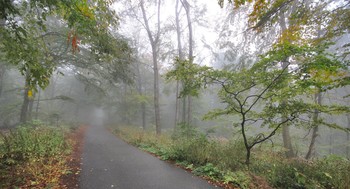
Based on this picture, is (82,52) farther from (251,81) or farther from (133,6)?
(251,81)

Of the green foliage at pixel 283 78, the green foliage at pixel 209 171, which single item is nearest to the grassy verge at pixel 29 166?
the green foliage at pixel 209 171

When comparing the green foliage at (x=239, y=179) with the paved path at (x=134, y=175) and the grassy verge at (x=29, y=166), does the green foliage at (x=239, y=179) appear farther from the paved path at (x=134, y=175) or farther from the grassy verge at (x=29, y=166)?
the grassy verge at (x=29, y=166)

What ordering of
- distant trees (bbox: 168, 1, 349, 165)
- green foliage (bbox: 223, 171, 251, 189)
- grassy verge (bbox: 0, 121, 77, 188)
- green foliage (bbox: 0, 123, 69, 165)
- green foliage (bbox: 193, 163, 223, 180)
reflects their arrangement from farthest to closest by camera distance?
1. green foliage (bbox: 193, 163, 223, 180)
2. green foliage (bbox: 0, 123, 69, 165)
3. green foliage (bbox: 223, 171, 251, 189)
4. distant trees (bbox: 168, 1, 349, 165)
5. grassy verge (bbox: 0, 121, 77, 188)

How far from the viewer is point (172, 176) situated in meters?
5.39

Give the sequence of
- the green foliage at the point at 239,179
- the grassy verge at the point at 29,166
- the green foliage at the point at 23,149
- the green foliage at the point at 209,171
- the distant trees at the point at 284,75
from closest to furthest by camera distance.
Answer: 1. the grassy verge at the point at 29,166
2. the distant trees at the point at 284,75
3. the green foliage at the point at 239,179
4. the green foliage at the point at 23,149
5. the green foliage at the point at 209,171

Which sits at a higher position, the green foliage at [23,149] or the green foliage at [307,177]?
the green foliage at [23,149]

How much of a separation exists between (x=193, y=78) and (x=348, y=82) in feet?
13.1

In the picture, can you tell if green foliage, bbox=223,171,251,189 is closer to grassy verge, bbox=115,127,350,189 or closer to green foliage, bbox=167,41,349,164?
grassy verge, bbox=115,127,350,189

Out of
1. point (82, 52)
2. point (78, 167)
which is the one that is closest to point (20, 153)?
point (78, 167)

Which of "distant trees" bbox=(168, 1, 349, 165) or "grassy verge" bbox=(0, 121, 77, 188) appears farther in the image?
"distant trees" bbox=(168, 1, 349, 165)

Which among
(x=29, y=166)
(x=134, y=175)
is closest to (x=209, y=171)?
(x=134, y=175)

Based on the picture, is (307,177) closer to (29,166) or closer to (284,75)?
(284,75)

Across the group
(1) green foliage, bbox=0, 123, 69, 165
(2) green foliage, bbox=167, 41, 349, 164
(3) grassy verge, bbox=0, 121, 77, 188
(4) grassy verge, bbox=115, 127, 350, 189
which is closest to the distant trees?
(2) green foliage, bbox=167, 41, 349, 164

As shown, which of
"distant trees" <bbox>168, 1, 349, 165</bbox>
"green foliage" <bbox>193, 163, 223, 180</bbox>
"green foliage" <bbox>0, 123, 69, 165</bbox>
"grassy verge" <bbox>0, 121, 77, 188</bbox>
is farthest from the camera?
"green foliage" <bbox>193, 163, 223, 180</bbox>
